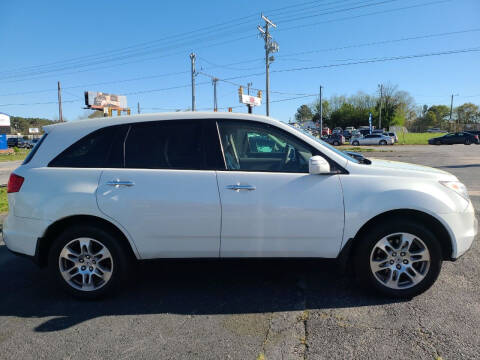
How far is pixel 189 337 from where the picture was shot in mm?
2861

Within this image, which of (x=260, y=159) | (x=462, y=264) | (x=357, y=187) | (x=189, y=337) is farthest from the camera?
(x=462, y=264)

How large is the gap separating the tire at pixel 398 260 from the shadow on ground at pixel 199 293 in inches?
7.0

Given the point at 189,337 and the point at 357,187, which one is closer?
the point at 189,337

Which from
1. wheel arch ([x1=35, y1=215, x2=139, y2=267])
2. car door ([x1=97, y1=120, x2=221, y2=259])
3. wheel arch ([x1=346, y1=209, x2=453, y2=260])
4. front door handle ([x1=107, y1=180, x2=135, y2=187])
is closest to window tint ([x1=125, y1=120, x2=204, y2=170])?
car door ([x1=97, y1=120, x2=221, y2=259])

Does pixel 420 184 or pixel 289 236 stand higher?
pixel 420 184

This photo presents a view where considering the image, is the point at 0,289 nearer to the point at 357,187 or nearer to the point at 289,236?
the point at 289,236

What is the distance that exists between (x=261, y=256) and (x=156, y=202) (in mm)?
1099

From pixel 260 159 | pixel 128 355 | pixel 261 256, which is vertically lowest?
pixel 128 355

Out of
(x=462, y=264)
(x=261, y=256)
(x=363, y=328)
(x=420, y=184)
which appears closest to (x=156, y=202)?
(x=261, y=256)

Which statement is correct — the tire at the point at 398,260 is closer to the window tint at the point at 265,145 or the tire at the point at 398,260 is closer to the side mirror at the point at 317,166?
the side mirror at the point at 317,166

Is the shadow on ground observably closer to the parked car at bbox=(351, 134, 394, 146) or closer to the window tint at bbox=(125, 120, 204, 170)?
the window tint at bbox=(125, 120, 204, 170)

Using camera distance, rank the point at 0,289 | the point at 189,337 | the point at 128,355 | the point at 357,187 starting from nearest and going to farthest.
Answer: the point at 128,355 → the point at 189,337 → the point at 357,187 → the point at 0,289

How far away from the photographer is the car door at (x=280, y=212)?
128 inches

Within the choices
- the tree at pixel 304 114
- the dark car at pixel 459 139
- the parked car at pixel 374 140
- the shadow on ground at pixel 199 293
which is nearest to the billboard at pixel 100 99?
the parked car at pixel 374 140
